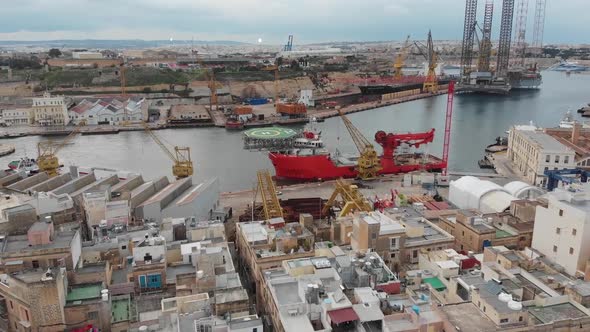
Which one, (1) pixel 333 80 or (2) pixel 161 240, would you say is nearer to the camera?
(2) pixel 161 240

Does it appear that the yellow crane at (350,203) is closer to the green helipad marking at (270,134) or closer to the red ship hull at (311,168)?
the red ship hull at (311,168)

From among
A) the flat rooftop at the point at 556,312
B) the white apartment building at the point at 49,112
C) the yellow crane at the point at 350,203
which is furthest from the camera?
the white apartment building at the point at 49,112

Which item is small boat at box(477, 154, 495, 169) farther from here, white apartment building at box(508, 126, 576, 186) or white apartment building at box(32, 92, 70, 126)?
white apartment building at box(32, 92, 70, 126)

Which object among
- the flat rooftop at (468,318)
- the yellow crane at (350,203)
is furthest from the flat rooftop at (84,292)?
the yellow crane at (350,203)

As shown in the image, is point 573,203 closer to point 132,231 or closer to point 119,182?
point 132,231

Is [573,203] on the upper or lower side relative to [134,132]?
upper

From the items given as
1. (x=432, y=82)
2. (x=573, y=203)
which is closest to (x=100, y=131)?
(x=573, y=203)

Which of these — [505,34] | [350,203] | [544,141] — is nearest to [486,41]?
[505,34]
